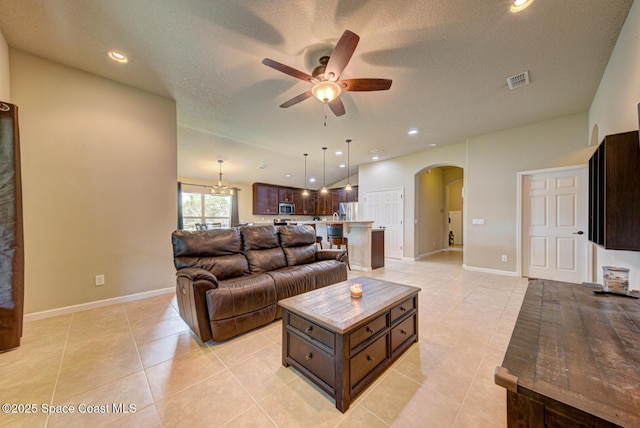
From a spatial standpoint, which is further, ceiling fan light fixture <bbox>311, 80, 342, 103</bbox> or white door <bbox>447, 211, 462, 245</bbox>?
white door <bbox>447, 211, 462, 245</bbox>

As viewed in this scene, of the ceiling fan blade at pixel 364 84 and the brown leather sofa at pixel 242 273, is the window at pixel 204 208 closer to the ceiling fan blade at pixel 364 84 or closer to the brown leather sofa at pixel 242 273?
the brown leather sofa at pixel 242 273

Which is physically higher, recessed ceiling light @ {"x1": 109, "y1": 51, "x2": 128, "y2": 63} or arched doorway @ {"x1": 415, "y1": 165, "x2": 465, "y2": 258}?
recessed ceiling light @ {"x1": 109, "y1": 51, "x2": 128, "y2": 63}

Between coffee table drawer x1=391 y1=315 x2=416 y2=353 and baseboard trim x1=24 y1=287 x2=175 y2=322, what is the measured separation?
3293 millimetres

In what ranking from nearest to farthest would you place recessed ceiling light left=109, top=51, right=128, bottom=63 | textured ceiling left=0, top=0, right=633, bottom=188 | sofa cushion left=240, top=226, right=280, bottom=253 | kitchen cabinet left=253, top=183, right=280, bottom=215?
textured ceiling left=0, top=0, right=633, bottom=188 < recessed ceiling light left=109, top=51, right=128, bottom=63 < sofa cushion left=240, top=226, right=280, bottom=253 < kitchen cabinet left=253, top=183, right=280, bottom=215

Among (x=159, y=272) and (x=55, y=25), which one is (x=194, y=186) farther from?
(x=55, y=25)

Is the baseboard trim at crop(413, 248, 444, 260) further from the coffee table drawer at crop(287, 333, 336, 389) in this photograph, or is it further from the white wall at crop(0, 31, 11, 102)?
the white wall at crop(0, 31, 11, 102)

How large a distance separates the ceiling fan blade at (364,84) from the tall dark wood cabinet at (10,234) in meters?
3.07

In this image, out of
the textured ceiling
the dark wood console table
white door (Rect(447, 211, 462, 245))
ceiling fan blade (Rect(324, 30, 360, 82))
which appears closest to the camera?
the dark wood console table

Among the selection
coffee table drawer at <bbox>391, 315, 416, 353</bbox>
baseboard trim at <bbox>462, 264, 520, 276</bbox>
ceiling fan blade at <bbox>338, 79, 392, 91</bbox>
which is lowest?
baseboard trim at <bbox>462, 264, 520, 276</bbox>

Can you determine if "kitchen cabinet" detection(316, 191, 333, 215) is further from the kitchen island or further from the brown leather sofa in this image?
the brown leather sofa

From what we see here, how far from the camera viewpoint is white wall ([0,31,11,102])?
7.49 feet

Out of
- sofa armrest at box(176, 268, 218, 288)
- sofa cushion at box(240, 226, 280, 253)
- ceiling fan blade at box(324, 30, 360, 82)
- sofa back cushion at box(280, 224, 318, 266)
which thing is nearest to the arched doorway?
sofa back cushion at box(280, 224, 318, 266)

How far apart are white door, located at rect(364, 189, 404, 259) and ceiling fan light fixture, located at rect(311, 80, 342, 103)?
4.35 meters

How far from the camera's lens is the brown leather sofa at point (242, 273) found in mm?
2096
